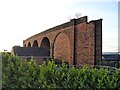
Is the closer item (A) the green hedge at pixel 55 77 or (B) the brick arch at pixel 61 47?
(A) the green hedge at pixel 55 77

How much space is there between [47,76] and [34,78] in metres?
0.25

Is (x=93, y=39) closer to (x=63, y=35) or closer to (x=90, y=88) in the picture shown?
(x=63, y=35)

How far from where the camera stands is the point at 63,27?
19.6 m

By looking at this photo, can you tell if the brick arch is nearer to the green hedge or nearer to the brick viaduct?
the brick viaduct

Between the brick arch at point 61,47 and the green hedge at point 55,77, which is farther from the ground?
the brick arch at point 61,47

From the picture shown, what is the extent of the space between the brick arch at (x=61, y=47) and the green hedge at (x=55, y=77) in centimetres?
1407

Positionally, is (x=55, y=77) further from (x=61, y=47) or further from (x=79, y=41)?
(x=61, y=47)

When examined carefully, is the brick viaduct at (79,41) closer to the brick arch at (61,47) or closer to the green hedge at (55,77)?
the brick arch at (61,47)

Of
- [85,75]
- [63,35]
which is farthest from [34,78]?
[63,35]

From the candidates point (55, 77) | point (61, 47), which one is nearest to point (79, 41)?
point (61, 47)

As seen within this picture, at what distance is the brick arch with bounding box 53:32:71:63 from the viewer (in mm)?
18688

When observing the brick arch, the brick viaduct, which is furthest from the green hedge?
the brick arch

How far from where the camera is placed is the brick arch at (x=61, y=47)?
736 inches

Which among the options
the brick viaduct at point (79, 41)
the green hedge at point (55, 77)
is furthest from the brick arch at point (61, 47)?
the green hedge at point (55, 77)
